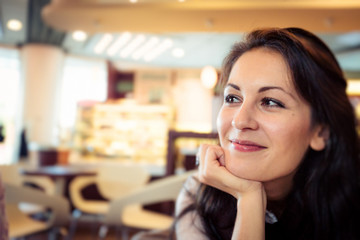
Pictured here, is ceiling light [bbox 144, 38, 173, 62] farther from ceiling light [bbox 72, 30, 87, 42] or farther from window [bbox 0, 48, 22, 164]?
window [bbox 0, 48, 22, 164]

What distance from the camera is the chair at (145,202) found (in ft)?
8.55

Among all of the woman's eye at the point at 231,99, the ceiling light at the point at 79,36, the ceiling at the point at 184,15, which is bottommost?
the woman's eye at the point at 231,99

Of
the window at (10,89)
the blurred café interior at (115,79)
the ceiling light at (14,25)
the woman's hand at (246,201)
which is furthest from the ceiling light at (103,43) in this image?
the woman's hand at (246,201)

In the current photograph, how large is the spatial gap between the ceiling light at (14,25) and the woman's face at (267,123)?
25.0ft

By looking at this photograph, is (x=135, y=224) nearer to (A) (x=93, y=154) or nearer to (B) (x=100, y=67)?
(A) (x=93, y=154)

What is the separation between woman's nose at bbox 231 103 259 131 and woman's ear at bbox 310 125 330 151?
189mm

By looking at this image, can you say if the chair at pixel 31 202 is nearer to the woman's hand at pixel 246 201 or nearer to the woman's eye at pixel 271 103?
the woman's hand at pixel 246 201

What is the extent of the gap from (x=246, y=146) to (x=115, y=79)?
393 inches

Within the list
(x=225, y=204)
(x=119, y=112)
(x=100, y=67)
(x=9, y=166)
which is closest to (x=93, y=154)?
(x=119, y=112)

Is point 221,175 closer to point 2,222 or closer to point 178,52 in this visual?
point 2,222

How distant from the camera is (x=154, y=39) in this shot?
26.0 ft

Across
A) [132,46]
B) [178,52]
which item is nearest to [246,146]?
[132,46]

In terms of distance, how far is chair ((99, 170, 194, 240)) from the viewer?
8.55ft

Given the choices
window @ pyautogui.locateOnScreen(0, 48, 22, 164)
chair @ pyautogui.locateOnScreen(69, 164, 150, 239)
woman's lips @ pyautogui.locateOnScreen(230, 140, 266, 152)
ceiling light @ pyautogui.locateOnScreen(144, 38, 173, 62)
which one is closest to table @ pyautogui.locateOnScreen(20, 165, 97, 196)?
chair @ pyautogui.locateOnScreen(69, 164, 150, 239)
